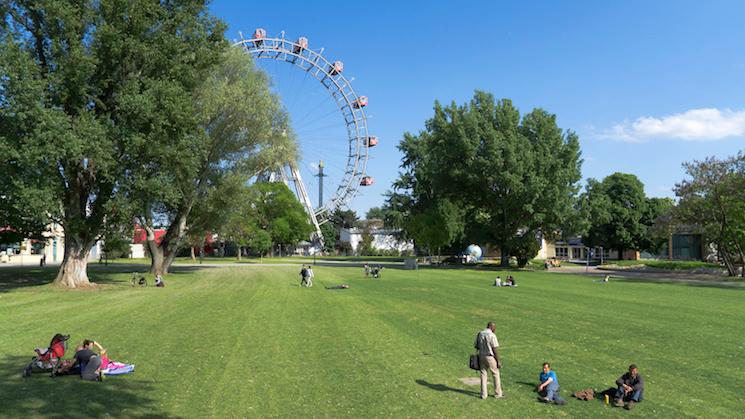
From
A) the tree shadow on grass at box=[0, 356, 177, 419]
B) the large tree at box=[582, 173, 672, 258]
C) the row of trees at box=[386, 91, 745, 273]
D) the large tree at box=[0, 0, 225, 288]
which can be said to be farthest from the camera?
the large tree at box=[582, 173, 672, 258]

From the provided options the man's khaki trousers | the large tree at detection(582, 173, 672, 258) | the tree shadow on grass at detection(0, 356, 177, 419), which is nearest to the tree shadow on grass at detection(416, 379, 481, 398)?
the man's khaki trousers

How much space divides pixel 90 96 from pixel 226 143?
1271 centimetres

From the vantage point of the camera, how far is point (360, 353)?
14.0 m

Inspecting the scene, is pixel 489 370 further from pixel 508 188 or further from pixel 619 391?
pixel 508 188

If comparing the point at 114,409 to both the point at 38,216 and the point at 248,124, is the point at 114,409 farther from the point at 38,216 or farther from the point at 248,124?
the point at 248,124

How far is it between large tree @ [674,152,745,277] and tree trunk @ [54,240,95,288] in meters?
48.4

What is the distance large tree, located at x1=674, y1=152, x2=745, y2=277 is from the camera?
46469mm

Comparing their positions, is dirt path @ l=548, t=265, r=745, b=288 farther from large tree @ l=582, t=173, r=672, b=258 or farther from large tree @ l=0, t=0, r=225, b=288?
large tree @ l=0, t=0, r=225, b=288

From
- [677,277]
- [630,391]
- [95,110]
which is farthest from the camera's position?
[677,277]

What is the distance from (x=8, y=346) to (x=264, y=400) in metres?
9.19

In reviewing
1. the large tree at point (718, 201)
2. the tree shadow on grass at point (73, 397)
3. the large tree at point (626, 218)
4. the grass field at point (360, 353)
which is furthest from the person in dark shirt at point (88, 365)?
the large tree at point (626, 218)

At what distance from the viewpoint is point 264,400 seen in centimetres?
991

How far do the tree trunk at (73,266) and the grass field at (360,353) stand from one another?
4.46 meters

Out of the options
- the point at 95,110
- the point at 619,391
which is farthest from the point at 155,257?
the point at 619,391
